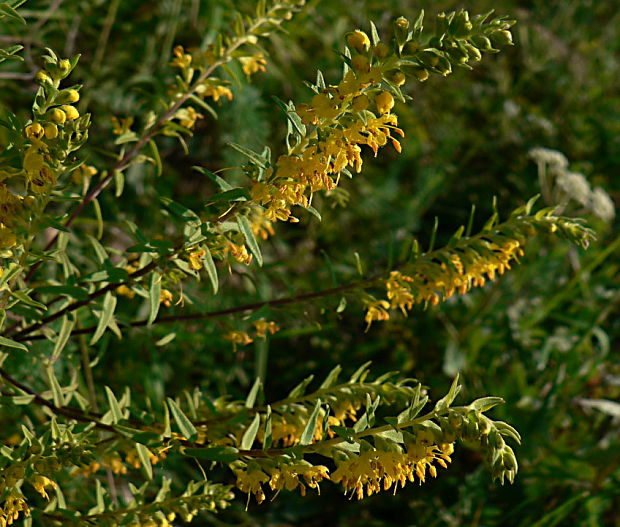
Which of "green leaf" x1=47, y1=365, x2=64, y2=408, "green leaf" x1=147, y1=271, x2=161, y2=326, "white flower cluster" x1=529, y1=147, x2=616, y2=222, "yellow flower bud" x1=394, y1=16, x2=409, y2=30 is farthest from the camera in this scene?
"white flower cluster" x1=529, y1=147, x2=616, y2=222

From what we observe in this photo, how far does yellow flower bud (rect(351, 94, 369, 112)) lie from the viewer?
1150 mm

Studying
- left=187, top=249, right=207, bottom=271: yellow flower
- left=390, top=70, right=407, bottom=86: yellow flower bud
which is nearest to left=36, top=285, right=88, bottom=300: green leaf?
left=187, top=249, right=207, bottom=271: yellow flower

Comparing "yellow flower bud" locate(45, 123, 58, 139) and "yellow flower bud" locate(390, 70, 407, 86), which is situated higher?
"yellow flower bud" locate(390, 70, 407, 86)

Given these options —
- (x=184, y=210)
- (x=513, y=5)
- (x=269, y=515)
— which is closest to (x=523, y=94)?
(x=513, y=5)

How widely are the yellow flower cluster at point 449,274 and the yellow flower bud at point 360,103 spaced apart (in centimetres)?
57

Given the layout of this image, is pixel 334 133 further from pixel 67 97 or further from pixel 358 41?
pixel 67 97

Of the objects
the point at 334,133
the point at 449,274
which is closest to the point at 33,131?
the point at 334,133

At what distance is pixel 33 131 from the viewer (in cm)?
113

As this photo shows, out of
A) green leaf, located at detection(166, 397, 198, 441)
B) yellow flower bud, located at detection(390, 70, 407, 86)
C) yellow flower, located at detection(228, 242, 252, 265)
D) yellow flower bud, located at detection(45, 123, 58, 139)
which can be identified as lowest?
green leaf, located at detection(166, 397, 198, 441)

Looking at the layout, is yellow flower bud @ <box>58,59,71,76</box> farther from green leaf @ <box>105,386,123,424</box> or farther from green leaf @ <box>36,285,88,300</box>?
green leaf @ <box>105,386,123,424</box>

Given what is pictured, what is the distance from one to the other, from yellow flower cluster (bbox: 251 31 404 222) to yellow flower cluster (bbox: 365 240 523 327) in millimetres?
448

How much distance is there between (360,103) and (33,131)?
0.52m

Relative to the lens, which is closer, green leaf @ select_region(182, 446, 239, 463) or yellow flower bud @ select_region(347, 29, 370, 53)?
yellow flower bud @ select_region(347, 29, 370, 53)

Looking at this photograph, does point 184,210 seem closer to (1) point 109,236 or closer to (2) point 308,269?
(1) point 109,236
